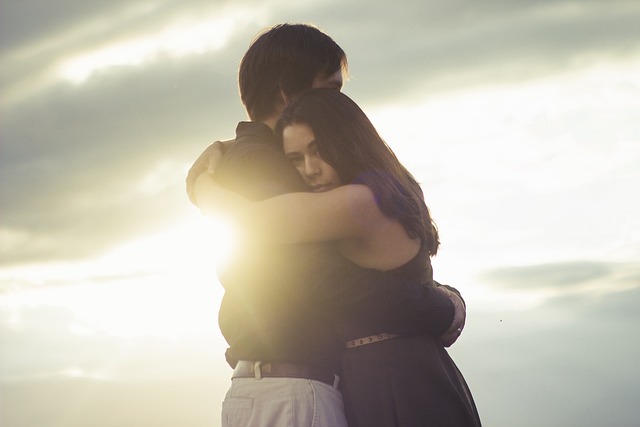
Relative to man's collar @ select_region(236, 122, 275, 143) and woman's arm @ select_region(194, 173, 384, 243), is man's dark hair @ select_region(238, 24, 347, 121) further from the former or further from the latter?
woman's arm @ select_region(194, 173, 384, 243)

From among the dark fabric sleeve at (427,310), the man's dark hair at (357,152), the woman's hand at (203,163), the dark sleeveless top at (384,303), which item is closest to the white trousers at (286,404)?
the dark sleeveless top at (384,303)

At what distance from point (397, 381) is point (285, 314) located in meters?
0.69

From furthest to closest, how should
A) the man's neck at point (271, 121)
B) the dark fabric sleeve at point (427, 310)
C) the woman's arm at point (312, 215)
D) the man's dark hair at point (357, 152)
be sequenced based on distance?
the man's neck at point (271, 121), the man's dark hair at point (357, 152), the dark fabric sleeve at point (427, 310), the woman's arm at point (312, 215)

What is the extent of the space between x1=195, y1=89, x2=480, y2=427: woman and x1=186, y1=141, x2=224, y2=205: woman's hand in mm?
331

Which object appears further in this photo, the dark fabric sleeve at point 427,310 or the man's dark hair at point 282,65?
the man's dark hair at point 282,65

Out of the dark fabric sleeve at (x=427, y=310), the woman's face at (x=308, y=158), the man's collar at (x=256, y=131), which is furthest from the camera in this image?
the man's collar at (x=256, y=131)

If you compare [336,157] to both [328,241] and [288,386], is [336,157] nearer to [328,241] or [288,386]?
[328,241]

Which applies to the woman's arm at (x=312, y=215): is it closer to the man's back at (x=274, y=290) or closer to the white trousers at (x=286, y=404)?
the man's back at (x=274, y=290)

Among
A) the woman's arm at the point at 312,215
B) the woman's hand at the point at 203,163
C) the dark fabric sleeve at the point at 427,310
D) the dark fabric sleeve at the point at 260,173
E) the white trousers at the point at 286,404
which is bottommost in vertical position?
the white trousers at the point at 286,404

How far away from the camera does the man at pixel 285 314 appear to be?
3811 mm

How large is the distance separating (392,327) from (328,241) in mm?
564

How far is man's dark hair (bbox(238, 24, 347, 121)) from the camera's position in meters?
4.58

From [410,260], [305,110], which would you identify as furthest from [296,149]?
[410,260]

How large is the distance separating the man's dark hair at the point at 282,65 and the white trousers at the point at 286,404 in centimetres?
172
